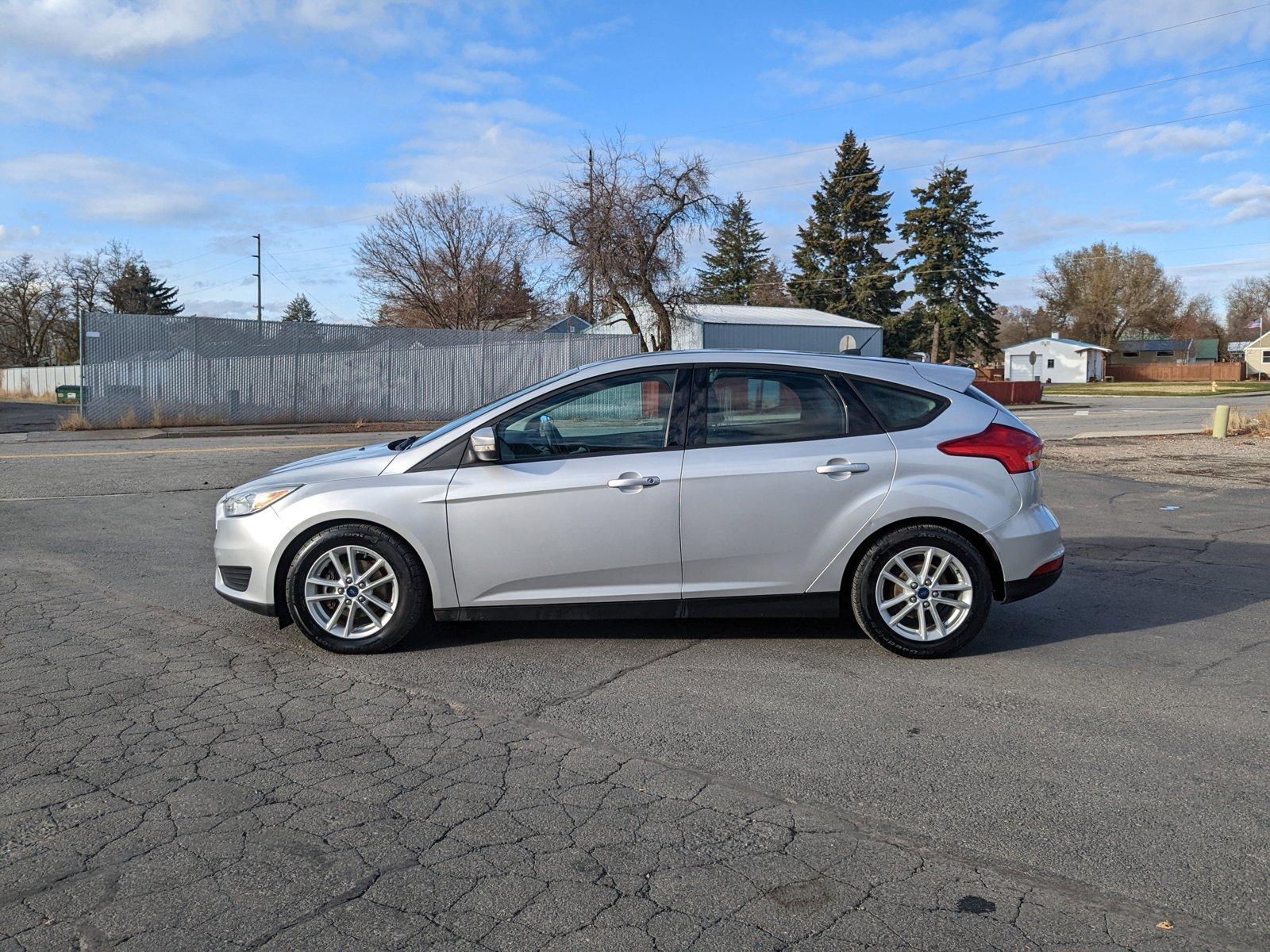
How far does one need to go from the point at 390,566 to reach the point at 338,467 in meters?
0.64

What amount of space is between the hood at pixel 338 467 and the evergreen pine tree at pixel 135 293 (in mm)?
69600

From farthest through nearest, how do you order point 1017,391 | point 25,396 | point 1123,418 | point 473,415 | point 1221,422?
point 25,396
point 1017,391
point 1123,418
point 1221,422
point 473,415

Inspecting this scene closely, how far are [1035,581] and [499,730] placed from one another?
306 cm

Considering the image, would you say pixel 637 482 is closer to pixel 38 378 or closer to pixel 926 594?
pixel 926 594

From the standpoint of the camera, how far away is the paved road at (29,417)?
82.9 ft

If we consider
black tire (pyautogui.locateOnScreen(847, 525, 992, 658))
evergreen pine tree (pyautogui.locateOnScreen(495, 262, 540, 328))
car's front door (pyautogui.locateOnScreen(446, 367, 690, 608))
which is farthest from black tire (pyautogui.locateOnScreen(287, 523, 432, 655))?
evergreen pine tree (pyautogui.locateOnScreen(495, 262, 540, 328))

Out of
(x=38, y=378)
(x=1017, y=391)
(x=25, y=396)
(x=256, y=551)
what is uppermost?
(x=38, y=378)

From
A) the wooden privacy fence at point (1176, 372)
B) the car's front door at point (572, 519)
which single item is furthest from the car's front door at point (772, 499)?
the wooden privacy fence at point (1176, 372)

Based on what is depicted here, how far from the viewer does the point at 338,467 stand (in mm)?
5535

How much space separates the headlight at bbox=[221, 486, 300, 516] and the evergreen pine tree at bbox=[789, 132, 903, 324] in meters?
59.2

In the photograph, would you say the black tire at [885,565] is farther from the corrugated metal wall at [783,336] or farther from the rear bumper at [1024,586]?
the corrugated metal wall at [783,336]

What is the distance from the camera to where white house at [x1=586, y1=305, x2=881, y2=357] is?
4116 cm

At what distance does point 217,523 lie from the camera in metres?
5.64

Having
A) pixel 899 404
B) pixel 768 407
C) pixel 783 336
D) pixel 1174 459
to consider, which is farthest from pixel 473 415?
pixel 783 336
